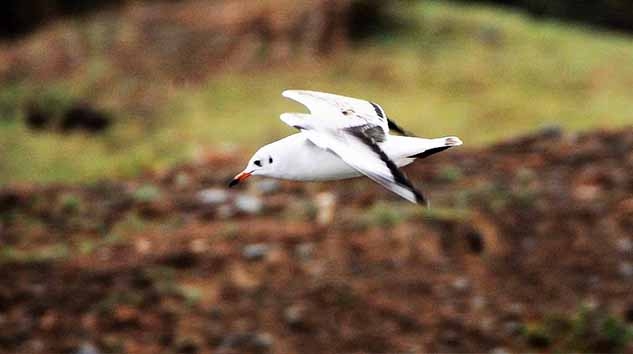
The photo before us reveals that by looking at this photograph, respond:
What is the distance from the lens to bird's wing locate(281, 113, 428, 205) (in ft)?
9.91

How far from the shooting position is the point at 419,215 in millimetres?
8062

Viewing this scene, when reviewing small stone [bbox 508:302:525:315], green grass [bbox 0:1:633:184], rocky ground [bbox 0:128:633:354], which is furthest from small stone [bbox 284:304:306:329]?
green grass [bbox 0:1:633:184]

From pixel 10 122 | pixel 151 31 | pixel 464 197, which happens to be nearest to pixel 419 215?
pixel 464 197

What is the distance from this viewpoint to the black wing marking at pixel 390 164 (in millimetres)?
2906

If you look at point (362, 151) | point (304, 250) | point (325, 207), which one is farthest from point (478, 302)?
point (362, 151)

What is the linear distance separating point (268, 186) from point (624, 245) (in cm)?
240

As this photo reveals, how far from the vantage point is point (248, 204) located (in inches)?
332

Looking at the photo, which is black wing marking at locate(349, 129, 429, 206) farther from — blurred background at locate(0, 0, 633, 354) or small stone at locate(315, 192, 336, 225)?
small stone at locate(315, 192, 336, 225)

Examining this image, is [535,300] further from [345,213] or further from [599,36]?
[599,36]

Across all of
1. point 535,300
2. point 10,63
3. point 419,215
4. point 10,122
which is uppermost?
point 10,63

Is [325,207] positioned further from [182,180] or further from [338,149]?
[338,149]

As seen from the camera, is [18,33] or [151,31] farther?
[18,33]

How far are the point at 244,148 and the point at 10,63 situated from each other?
361 centimetres

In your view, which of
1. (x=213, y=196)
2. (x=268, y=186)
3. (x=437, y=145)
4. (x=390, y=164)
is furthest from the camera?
(x=268, y=186)
